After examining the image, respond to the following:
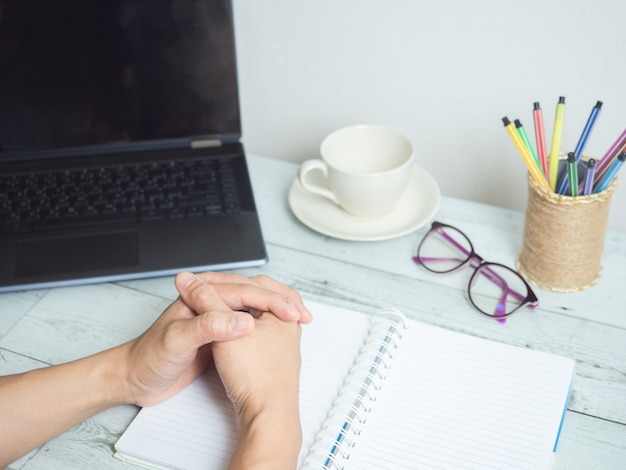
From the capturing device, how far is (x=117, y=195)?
36.7 inches

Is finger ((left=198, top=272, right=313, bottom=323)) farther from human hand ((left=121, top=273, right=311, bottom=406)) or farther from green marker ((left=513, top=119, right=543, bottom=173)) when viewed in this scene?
green marker ((left=513, top=119, right=543, bottom=173))

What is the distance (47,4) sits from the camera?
2.86ft

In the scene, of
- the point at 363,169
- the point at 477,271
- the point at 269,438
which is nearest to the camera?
the point at 269,438

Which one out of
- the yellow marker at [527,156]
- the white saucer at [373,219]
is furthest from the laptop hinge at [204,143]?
the yellow marker at [527,156]

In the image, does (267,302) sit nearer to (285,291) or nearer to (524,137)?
(285,291)

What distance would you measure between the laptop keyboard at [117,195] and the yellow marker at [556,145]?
400 millimetres

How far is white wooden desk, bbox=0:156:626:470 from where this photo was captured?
66cm

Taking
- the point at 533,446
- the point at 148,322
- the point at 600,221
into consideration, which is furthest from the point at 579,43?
the point at 148,322

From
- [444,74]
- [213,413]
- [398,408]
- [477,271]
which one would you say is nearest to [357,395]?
[398,408]

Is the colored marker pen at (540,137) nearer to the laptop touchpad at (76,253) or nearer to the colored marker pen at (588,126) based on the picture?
the colored marker pen at (588,126)

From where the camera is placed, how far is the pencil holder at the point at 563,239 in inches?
29.4

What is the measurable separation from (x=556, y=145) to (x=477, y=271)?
7.1 inches

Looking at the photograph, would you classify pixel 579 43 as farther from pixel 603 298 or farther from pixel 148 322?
pixel 148 322

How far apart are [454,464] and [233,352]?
226 millimetres
